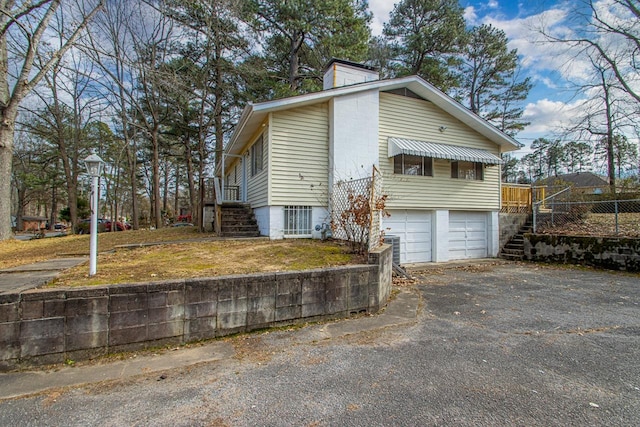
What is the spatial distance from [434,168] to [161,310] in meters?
9.90

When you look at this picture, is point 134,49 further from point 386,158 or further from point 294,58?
point 386,158

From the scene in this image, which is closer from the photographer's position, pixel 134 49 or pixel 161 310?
pixel 161 310

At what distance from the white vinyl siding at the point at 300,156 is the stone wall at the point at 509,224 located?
25.6ft

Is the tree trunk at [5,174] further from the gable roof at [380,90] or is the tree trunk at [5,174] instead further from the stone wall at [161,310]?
the stone wall at [161,310]

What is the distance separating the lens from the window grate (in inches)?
346

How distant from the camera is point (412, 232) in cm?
1068

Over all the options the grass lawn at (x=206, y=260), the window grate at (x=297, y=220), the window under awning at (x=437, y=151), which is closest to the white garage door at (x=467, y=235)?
the window under awning at (x=437, y=151)

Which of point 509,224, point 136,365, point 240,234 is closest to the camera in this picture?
point 136,365

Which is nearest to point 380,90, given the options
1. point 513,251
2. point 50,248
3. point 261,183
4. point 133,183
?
point 261,183

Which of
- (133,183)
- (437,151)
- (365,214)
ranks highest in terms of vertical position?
(133,183)

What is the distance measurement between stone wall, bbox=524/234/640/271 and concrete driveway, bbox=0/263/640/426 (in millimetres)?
5507

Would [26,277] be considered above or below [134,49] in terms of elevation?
below

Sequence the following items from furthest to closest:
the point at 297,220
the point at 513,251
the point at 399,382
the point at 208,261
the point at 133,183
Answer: the point at 133,183
the point at 513,251
the point at 297,220
the point at 208,261
the point at 399,382

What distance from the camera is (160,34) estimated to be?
16719 mm
